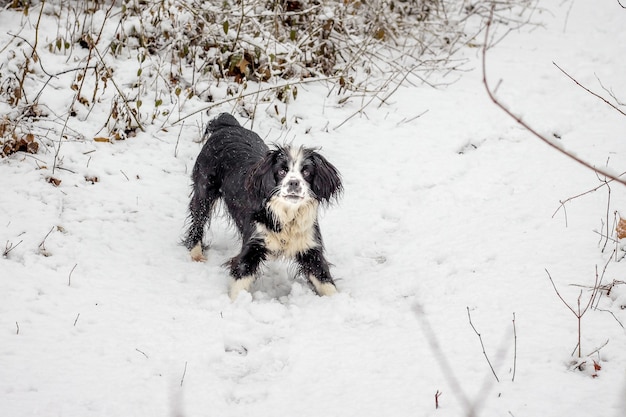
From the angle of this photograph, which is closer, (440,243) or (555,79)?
(440,243)

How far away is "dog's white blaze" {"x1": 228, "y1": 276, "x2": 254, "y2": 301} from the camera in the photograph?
4.15 metres

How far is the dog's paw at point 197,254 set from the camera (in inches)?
187

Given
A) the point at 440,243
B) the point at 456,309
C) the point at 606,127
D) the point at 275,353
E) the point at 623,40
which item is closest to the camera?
the point at 275,353

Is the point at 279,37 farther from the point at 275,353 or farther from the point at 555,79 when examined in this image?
the point at 275,353

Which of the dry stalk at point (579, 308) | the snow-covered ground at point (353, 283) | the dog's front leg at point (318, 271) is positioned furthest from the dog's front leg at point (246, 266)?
the dry stalk at point (579, 308)

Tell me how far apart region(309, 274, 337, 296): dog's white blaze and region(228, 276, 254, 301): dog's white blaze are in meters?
0.48

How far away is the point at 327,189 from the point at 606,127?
3.44 metres

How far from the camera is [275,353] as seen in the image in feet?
11.7

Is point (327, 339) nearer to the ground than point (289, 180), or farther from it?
nearer to the ground

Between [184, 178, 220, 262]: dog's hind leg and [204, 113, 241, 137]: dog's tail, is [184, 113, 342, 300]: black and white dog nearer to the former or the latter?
[184, 178, 220, 262]: dog's hind leg

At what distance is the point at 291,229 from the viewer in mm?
4230

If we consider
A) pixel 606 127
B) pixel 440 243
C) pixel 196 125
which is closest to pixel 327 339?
pixel 440 243

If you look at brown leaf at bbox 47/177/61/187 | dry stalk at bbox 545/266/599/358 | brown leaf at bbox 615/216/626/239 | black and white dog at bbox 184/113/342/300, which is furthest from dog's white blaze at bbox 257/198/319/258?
brown leaf at bbox 615/216/626/239

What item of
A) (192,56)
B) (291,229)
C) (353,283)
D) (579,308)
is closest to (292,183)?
(291,229)
